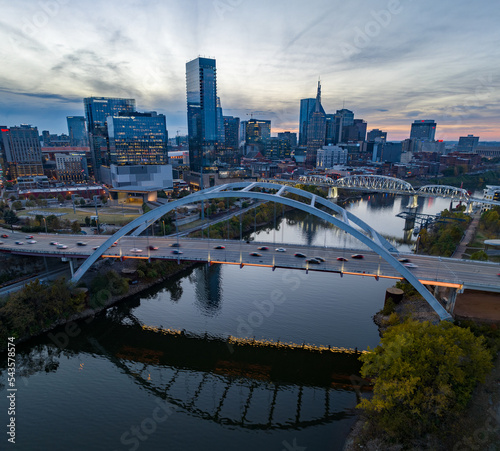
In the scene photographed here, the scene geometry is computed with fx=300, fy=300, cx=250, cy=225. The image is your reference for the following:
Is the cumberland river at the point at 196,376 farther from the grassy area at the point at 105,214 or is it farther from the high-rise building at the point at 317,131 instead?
the high-rise building at the point at 317,131

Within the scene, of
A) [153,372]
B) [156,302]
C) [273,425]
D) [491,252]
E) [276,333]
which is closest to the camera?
[273,425]

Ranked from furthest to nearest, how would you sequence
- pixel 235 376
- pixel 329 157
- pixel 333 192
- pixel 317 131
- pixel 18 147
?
pixel 317 131 → pixel 329 157 → pixel 18 147 → pixel 333 192 → pixel 235 376

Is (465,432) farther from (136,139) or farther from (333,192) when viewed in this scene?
(333,192)

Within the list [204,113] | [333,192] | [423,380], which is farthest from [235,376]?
[204,113]

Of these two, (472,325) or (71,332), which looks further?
(71,332)

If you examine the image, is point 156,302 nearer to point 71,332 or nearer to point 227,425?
point 71,332

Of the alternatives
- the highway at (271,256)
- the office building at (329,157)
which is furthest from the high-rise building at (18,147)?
the office building at (329,157)

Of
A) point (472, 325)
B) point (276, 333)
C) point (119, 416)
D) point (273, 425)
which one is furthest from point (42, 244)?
point (472, 325)
